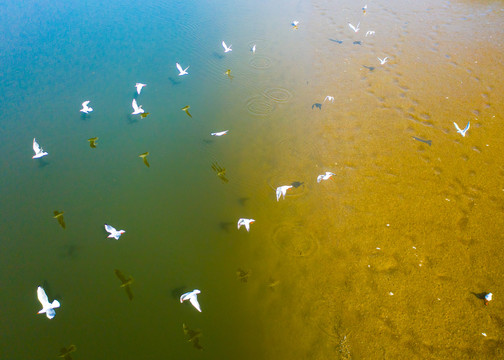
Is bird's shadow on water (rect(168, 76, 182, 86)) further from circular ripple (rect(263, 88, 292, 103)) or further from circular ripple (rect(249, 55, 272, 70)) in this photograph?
circular ripple (rect(263, 88, 292, 103))

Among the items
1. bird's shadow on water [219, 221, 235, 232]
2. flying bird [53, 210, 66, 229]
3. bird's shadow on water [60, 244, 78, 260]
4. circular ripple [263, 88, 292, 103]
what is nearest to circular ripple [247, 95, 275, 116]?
circular ripple [263, 88, 292, 103]

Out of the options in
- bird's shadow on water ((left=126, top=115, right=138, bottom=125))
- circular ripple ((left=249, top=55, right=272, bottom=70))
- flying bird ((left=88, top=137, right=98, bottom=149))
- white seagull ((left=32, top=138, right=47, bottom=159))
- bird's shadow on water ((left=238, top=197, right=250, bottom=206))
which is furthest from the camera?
circular ripple ((left=249, top=55, right=272, bottom=70))

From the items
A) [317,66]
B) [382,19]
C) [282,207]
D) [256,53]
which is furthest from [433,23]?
[282,207]

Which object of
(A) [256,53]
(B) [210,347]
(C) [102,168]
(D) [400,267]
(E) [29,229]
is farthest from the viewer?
(A) [256,53]

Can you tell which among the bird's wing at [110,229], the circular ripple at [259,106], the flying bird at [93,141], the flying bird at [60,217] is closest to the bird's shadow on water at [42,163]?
the flying bird at [93,141]

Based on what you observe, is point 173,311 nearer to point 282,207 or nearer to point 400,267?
point 282,207

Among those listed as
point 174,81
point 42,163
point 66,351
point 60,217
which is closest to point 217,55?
point 174,81

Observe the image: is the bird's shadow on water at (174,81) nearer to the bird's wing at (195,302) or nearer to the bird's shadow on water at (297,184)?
the bird's shadow on water at (297,184)
